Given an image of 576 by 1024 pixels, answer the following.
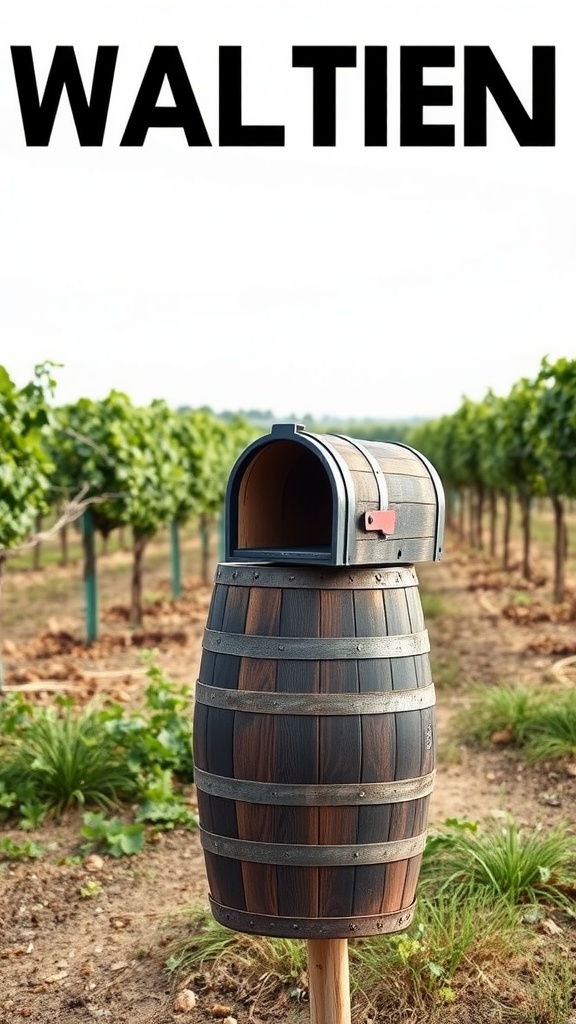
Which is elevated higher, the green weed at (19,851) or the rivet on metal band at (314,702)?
the rivet on metal band at (314,702)

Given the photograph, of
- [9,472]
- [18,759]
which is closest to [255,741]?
[18,759]

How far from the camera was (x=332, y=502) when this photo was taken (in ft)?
12.1

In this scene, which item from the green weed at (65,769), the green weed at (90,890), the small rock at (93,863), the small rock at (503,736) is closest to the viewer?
the green weed at (90,890)

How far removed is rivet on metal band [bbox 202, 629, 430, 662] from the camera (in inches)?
137

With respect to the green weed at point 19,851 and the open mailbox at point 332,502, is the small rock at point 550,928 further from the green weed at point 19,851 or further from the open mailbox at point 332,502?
the green weed at point 19,851

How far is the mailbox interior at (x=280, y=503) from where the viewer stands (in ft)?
12.9

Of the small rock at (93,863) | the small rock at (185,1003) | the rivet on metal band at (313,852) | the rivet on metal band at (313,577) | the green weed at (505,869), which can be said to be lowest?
the small rock at (185,1003)

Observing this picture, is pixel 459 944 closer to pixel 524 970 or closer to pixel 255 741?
pixel 524 970

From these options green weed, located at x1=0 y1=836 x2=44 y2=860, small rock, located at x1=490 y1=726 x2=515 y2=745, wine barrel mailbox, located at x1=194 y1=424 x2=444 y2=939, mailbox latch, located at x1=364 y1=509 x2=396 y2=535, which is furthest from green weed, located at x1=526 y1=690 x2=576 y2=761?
mailbox latch, located at x1=364 y1=509 x2=396 y2=535

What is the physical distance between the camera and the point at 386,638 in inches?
141

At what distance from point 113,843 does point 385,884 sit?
2.58m

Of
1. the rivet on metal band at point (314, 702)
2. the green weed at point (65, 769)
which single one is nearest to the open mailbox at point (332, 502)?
the rivet on metal band at point (314, 702)

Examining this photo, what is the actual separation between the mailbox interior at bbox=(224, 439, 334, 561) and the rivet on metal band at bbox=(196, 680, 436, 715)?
483 millimetres

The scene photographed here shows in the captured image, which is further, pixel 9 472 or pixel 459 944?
pixel 9 472
